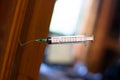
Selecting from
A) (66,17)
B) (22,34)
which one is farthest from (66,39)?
(66,17)

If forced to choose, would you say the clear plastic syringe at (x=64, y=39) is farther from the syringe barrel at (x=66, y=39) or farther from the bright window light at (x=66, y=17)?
the bright window light at (x=66, y=17)

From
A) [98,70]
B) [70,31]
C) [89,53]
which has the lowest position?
[98,70]

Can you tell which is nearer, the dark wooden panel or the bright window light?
the dark wooden panel

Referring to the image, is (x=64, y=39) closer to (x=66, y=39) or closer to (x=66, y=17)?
(x=66, y=39)

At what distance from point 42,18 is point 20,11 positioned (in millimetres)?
58

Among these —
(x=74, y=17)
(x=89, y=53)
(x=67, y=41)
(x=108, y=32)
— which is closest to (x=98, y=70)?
(x=89, y=53)

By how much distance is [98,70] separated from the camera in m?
4.49

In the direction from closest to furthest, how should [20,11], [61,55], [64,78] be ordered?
1. [20,11]
2. [64,78]
3. [61,55]

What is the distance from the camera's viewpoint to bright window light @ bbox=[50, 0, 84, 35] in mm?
4336

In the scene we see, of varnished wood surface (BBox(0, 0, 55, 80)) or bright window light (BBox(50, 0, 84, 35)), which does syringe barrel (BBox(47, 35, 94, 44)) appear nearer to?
varnished wood surface (BBox(0, 0, 55, 80))

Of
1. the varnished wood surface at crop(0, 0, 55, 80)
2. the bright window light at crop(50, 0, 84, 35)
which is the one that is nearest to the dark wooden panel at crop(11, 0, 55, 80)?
the varnished wood surface at crop(0, 0, 55, 80)

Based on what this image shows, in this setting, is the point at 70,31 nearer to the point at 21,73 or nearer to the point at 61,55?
the point at 61,55

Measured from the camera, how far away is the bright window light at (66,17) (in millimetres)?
4336

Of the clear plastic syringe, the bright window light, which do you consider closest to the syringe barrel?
the clear plastic syringe
